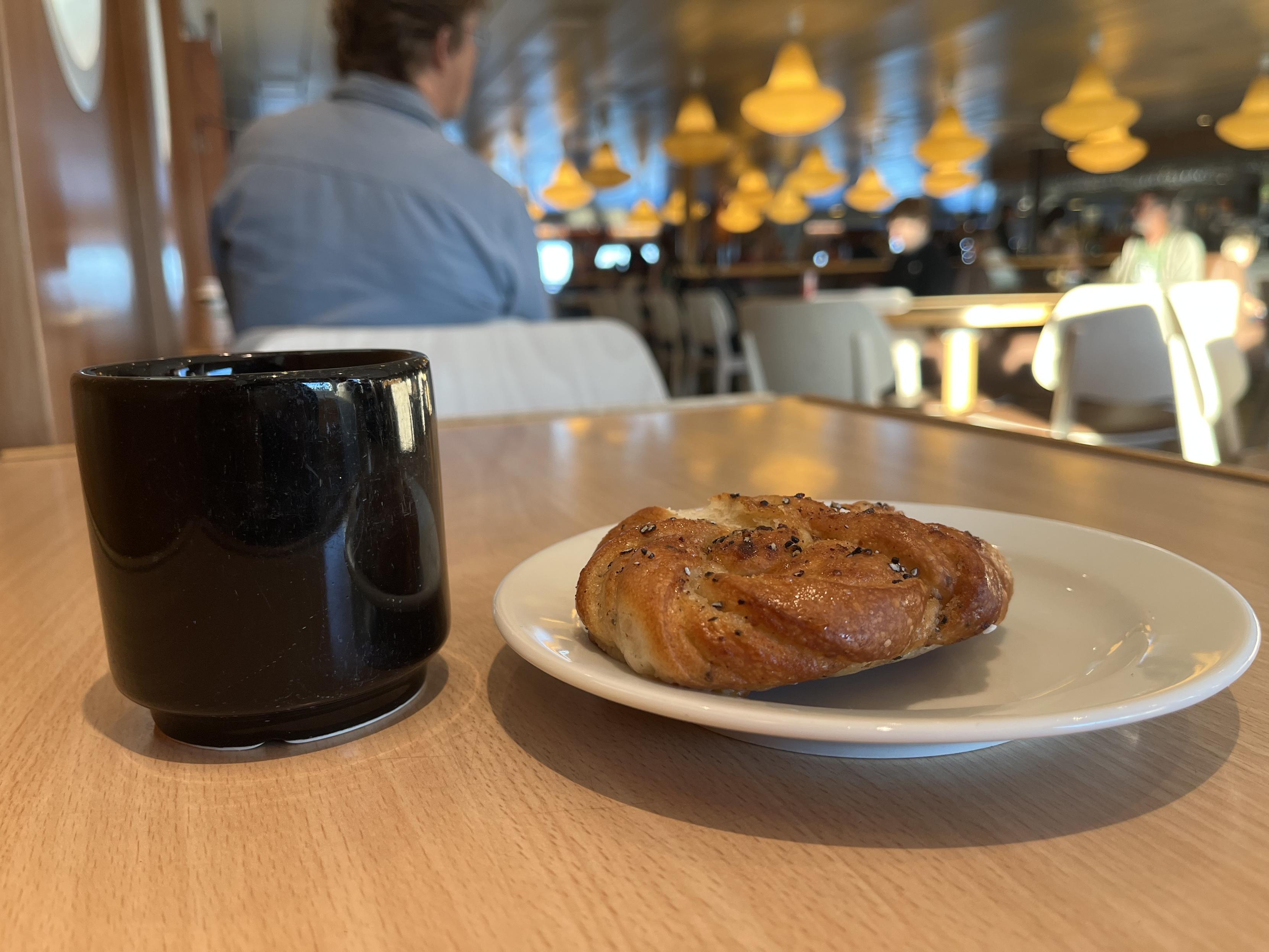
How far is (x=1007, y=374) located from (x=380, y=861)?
4.36 meters

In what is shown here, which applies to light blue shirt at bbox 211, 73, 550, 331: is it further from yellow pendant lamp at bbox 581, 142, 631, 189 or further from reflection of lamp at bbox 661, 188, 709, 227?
reflection of lamp at bbox 661, 188, 709, 227

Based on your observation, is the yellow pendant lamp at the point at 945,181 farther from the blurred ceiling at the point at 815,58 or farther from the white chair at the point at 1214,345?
the white chair at the point at 1214,345

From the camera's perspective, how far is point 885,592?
242 mm

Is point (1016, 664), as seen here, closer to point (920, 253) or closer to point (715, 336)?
point (715, 336)

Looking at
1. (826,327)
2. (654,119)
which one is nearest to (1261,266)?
(654,119)

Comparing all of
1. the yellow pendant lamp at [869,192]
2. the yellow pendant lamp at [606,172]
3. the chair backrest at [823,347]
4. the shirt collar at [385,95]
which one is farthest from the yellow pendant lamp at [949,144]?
the shirt collar at [385,95]

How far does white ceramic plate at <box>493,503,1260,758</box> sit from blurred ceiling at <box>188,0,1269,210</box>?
177 inches

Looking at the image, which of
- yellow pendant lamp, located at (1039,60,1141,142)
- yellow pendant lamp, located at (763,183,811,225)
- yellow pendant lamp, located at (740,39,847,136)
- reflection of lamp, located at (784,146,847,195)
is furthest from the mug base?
yellow pendant lamp, located at (763,183,811,225)

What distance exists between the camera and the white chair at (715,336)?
523 centimetres

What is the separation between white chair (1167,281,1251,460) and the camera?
210 centimetres

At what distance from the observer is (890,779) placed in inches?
9.5

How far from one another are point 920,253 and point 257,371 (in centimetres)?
534

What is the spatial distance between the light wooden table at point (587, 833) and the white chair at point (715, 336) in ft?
15.8

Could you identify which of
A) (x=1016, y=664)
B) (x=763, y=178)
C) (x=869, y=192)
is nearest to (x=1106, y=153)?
(x=869, y=192)
